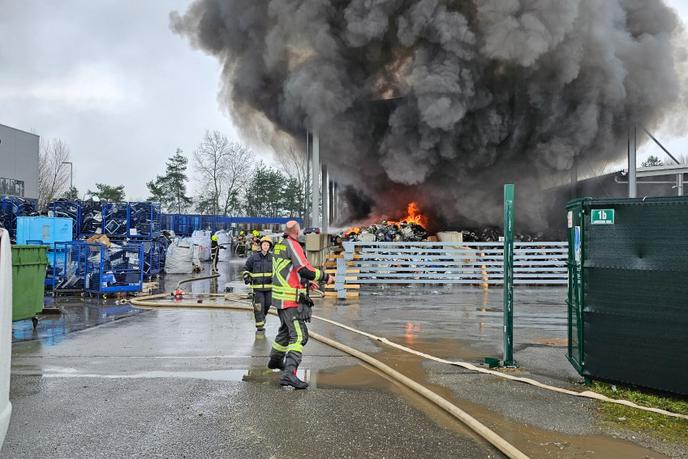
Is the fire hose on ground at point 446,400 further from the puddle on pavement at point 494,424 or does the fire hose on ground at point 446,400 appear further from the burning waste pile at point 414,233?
the burning waste pile at point 414,233

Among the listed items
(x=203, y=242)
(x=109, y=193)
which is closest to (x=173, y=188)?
(x=109, y=193)

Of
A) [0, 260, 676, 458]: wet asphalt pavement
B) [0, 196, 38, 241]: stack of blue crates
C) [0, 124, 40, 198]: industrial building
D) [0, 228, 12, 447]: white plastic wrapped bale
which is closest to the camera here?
[0, 228, 12, 447]: white plastic wrapped bale

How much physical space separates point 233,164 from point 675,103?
123 feet

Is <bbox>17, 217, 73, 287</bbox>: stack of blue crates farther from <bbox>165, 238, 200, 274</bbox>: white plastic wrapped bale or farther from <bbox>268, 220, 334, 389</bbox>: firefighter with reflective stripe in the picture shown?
<bbox>268, 220, 334, 389</bbox>: firefighter with reflective stripe

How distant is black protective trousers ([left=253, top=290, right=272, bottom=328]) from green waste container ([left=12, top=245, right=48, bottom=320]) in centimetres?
342

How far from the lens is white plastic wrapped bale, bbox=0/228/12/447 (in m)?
2.31

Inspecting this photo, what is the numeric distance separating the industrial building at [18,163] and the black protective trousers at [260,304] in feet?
105

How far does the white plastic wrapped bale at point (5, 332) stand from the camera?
7.59 feet

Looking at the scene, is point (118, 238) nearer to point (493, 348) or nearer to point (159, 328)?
point (159, 328)

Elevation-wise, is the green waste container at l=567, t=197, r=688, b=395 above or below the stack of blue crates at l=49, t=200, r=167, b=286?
below

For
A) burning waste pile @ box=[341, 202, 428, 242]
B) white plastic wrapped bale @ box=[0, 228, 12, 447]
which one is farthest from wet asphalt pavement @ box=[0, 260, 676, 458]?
burning waste pile @ box=[341, 202, 428, 242]

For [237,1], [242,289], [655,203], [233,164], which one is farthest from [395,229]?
[233,164]

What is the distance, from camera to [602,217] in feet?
15.1

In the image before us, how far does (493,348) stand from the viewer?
664 centimetres
